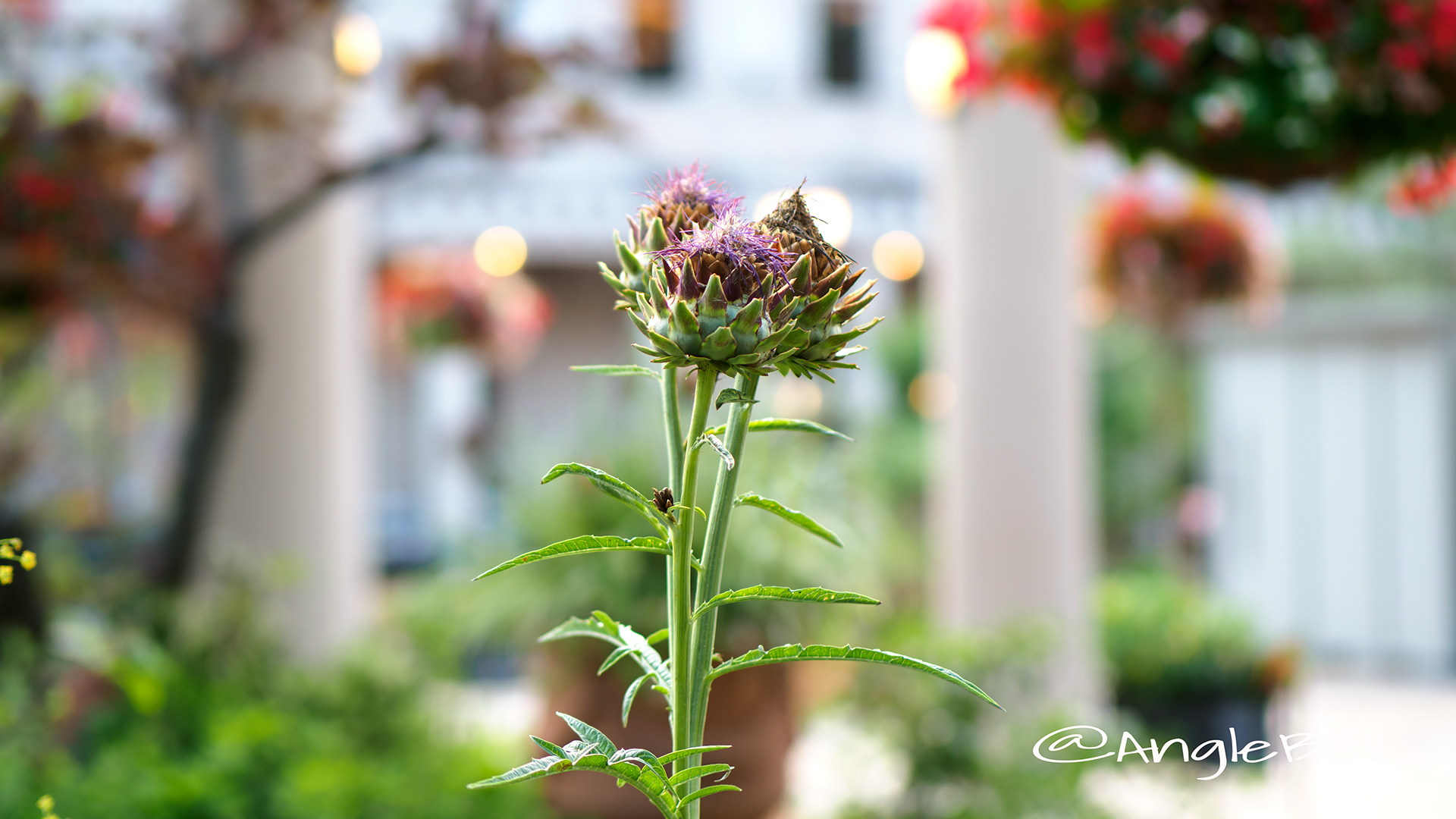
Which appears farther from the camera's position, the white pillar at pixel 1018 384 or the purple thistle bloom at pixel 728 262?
the white pillar at pixel 1018 384

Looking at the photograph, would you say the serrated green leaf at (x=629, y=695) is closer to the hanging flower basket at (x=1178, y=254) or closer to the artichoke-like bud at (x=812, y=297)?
the artichoke-like bud at (x=812, y=297)

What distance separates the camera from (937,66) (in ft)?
9.00

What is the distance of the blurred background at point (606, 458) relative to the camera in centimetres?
210

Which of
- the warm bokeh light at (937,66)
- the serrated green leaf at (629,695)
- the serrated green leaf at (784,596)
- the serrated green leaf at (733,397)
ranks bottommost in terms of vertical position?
the serrated green leaf at (629,695)

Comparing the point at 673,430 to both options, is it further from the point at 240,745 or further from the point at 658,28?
the point at 658,28

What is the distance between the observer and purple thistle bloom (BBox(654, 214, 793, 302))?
0.53m

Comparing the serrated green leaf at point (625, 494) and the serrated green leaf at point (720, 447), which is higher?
the serrated green leaf at point (720, 447)

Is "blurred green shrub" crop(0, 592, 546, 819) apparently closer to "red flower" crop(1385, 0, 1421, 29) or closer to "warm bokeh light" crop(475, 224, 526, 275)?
"red flower" crop(1385, 0, 1421, 29)

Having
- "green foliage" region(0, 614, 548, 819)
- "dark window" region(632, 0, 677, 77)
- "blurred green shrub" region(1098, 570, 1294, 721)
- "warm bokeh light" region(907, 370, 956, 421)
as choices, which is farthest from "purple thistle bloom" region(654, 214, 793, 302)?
"dark window" region(632, 0, 677, 77)

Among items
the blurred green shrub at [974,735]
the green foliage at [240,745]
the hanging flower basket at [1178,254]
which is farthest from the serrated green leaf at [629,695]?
the hanging flower basket at [1178,254]

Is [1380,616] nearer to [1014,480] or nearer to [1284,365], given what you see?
[1284,365]

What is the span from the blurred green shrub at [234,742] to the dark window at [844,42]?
26.1 ft

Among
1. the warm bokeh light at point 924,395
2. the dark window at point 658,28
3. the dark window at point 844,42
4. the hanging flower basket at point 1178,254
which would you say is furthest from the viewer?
the dark window at point 844,42

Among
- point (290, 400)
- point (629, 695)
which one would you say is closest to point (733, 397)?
point (629, 695)
